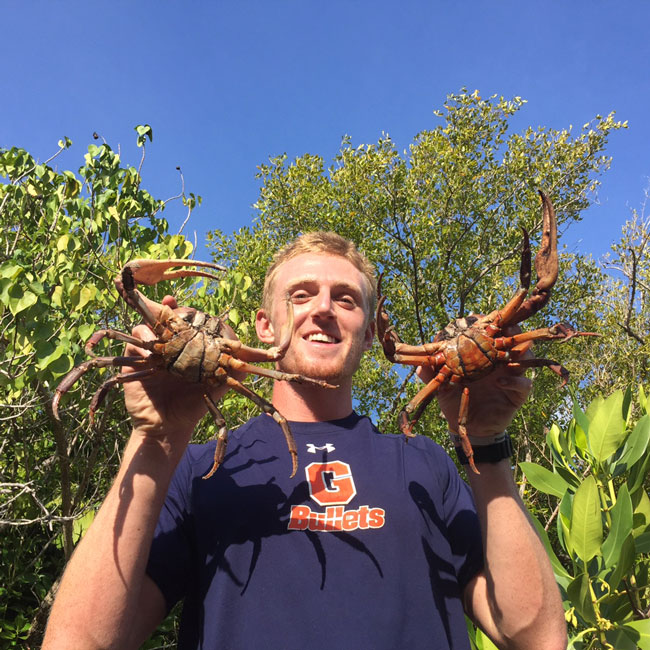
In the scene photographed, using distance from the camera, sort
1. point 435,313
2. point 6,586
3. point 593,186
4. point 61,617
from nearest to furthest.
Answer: point 61,617 < point 6,586 < point 435,313 < point 593,186

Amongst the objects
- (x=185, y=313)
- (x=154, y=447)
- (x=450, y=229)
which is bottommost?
(x=154, y=447)

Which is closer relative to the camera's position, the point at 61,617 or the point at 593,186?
the point at 61,617

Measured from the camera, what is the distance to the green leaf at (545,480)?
16.2 ft

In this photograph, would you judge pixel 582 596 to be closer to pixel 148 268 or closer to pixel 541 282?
pixel 541 282

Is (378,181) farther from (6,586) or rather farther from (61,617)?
(61,617)

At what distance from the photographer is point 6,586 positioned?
25.2 ft

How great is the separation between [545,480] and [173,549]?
11.8ft

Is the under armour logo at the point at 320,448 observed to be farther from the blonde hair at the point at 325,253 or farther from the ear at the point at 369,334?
the blonde hair at the point at 325,253

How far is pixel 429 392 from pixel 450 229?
542 inches

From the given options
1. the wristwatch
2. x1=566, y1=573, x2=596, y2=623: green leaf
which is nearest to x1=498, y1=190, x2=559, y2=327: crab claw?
the wristwatch

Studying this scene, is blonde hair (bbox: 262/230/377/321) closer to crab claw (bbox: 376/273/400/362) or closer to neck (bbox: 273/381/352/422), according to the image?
neck (bbox: 273/381/352/422)

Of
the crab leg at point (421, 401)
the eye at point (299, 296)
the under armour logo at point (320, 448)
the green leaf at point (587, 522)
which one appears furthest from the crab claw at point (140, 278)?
the green leaf at point (587, 522)

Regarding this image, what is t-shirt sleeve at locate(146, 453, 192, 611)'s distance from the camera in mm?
2646

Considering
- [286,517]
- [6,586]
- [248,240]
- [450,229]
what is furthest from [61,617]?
[248,240]
